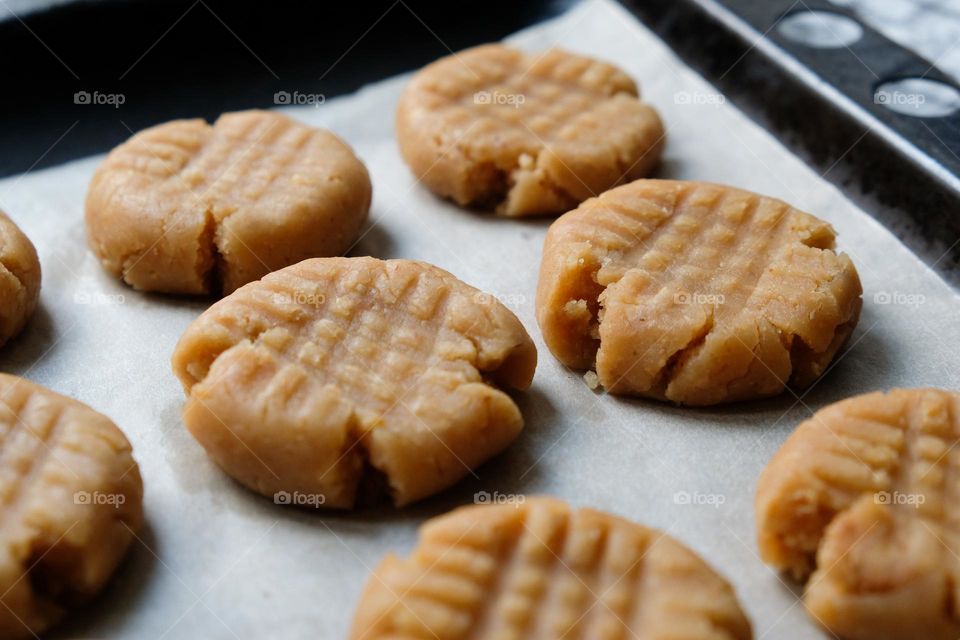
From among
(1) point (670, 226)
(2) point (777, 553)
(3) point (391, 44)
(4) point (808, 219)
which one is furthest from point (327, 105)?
(2) point (777, 553)

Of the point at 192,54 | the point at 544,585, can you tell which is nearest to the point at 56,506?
the point at 544,585

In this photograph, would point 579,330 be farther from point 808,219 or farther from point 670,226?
point 808,219

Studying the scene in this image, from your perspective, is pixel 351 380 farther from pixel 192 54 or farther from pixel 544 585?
pixel 192 54

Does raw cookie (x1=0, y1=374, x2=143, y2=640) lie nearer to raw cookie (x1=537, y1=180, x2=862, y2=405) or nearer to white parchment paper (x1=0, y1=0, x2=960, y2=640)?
white parchment paper (x1=0, y1=0, x2=960, y2=640)

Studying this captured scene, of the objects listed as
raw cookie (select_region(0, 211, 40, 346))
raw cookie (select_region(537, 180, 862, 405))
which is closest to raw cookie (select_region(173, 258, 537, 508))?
raw cookie (select_region(537, 180, 862, 405))

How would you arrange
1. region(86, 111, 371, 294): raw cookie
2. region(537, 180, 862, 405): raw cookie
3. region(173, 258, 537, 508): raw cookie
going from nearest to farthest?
1. region(173, 258, 537, 508): raw cookie
2. region(537, 180, 862, 405): raw cookie
3. region(86, 111, 371, 294): raw cookie
